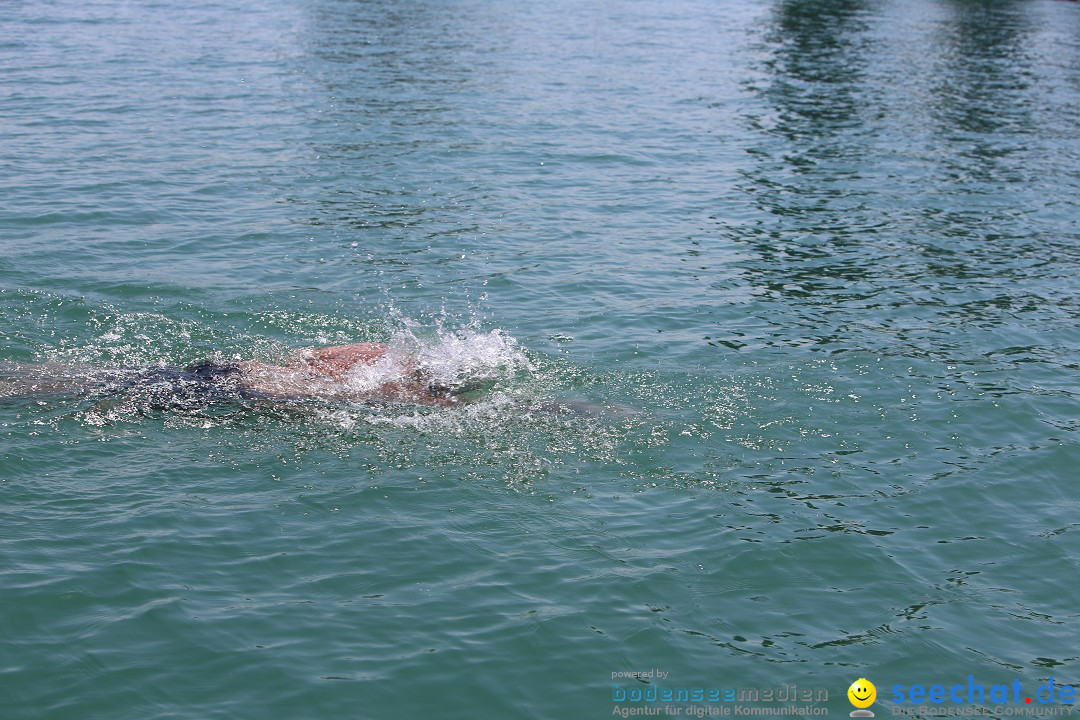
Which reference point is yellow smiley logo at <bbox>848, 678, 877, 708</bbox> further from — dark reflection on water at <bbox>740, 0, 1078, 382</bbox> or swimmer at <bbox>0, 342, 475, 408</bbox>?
dark reflection on water at <bbox>740, 0, 1078, 382</bbox>

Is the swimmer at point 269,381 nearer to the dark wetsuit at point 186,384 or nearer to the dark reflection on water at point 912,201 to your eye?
the dark wetsuit at point 186,384

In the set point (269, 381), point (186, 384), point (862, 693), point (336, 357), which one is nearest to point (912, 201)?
point (336, 357)

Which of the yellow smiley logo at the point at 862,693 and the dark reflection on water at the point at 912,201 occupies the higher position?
the dark reflection on water at the point at 912,201

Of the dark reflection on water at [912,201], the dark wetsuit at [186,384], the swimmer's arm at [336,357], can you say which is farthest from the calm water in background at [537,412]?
the swimmer's arm at [336,357]

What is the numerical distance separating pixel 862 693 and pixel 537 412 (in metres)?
4.69

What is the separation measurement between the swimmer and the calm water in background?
31 cm

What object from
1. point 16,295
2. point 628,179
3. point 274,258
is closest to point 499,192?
point 628,179

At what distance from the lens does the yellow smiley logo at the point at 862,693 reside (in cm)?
702

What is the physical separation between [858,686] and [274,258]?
1084 centimetres

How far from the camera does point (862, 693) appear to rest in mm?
7086

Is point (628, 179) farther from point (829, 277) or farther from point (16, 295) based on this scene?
point (16, 295)

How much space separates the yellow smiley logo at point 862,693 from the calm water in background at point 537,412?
16 cm

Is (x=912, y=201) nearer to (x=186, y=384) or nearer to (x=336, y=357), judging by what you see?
(x=336, y=357)

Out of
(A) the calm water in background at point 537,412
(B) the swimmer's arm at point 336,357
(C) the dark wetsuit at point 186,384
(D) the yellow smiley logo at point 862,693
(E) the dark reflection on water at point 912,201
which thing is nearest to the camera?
(D) the yellow smiley logo at point 862,693
